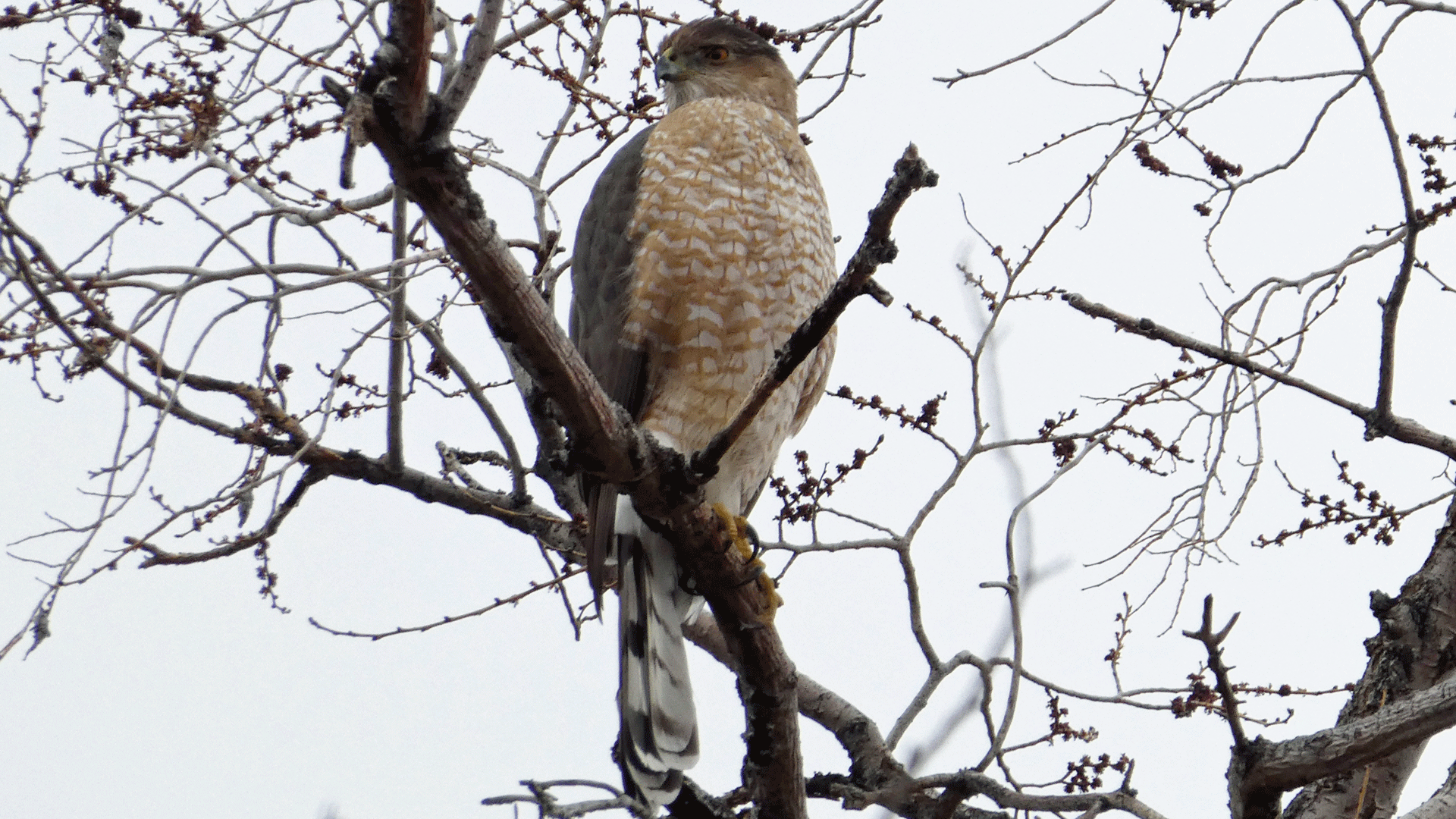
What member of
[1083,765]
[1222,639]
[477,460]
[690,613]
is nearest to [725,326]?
[690,613]

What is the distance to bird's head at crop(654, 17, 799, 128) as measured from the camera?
4.71 metres

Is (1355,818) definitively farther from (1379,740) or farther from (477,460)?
(477,460)

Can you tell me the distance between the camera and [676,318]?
3.78 meters

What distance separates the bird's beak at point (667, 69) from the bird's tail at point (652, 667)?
1.78 meters

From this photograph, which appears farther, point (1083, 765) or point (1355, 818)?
point (1083, 765)

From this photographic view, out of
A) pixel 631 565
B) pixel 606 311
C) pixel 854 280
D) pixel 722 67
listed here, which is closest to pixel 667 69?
pixel 722 67

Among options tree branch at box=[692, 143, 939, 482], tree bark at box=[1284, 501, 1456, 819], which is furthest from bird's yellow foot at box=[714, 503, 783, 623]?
tree bark at box=[1284, 501, 1456, 819]

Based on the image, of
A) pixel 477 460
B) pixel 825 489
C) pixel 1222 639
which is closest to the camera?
pixel 1222 639

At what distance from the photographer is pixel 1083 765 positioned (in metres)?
3.60

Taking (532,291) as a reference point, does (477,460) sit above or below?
above

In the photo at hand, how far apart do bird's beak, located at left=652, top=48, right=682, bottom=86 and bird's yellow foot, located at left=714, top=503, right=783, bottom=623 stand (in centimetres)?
185

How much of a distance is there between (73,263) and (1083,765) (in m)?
3.16

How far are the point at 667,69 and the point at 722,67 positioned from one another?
21cm

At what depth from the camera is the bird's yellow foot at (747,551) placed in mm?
3418
